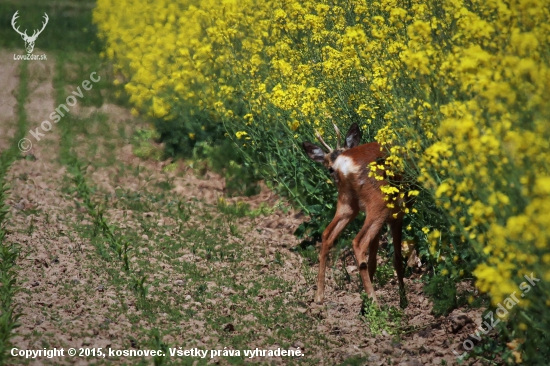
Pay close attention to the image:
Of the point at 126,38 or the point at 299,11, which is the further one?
the point at 126,38

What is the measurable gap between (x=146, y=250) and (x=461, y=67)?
4667 millimetres

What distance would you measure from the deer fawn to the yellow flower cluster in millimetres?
226

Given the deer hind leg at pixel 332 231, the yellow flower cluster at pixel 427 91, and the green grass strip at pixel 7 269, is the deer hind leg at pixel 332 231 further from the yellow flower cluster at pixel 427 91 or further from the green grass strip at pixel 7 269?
the green grass strip at pixel 7 269

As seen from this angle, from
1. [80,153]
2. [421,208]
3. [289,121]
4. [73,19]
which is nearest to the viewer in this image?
[421,208]

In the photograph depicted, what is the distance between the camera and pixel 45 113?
13.2 metres

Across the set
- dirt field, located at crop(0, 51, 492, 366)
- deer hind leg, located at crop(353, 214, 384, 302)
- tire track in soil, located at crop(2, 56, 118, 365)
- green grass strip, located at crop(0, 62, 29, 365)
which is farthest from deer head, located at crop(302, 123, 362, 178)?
green grass strip, located at crop(0, 62, 29, 365)

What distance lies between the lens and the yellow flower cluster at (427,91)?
4.38m

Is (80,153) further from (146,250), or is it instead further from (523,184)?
(523,184)

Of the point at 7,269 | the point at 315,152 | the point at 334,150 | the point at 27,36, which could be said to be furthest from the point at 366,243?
the point at 27,36

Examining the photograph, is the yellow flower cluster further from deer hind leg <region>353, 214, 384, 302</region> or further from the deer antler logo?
the deer antler logo

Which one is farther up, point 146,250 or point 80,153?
point 80,153

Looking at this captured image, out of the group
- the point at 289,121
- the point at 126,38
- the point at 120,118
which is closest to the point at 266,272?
the point at 289,121

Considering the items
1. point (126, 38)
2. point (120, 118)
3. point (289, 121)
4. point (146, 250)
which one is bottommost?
point (146, 250)

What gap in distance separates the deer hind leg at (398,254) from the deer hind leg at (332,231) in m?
0.37
